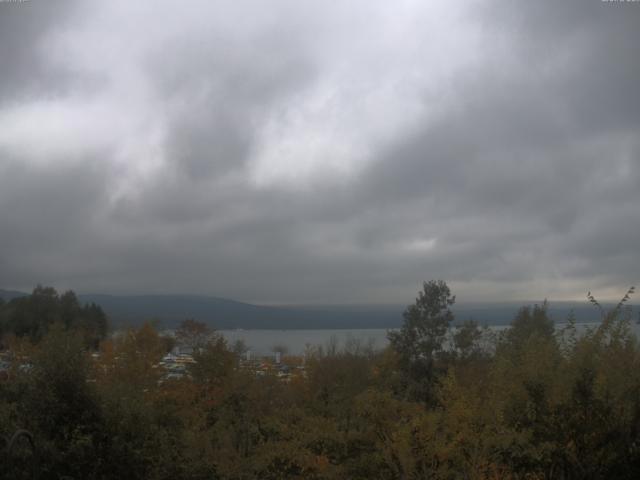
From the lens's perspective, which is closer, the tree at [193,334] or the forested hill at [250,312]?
the tree at [193,334]

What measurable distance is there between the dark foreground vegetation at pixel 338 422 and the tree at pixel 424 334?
47.3ft

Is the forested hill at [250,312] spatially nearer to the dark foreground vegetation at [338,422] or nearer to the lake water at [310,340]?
the lake water at [310,340]

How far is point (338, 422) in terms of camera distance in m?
29.1

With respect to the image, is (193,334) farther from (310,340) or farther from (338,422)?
(310,340)

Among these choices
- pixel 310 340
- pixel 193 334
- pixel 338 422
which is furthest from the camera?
pixel 310 340

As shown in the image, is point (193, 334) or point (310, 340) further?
point (310, 340)

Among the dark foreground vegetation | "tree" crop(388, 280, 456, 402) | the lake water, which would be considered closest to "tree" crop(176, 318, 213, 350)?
the lake water

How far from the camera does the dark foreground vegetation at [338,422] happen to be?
12.6 m

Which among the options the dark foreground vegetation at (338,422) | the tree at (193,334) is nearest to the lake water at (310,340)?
the tree at (193,334)

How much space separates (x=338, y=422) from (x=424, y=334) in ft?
58.9

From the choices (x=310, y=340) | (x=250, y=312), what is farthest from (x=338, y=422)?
(x=250, y=312)

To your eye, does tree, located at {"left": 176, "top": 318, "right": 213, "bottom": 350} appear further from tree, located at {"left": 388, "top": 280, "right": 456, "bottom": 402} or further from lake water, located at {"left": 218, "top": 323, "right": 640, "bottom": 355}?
tree, located at {"left": 388, "top": 280, "right": 456, "bottom": 402}

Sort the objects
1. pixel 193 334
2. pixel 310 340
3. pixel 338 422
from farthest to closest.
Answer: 1. pixel 310 340
2. pixel 193 334
3. pixel 338 422

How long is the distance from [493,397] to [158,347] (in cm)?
2826
